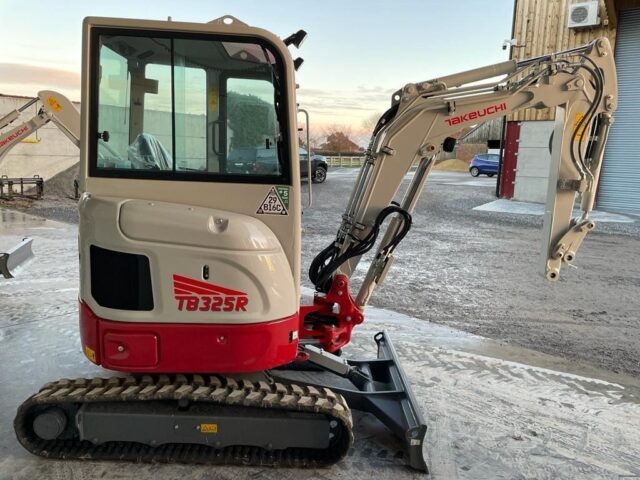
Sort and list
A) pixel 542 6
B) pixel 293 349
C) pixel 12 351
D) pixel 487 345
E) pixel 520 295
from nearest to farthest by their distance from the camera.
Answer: pixel 293 349 < pixel 12 351 < pixel 487 345 < pixel 520 295 < pixel 542 6

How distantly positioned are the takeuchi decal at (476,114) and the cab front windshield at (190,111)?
126 cm

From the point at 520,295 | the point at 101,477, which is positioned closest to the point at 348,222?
the point at 101,477

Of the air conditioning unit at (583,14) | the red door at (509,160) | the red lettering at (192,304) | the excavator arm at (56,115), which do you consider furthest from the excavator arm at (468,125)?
the red door at (509,160)

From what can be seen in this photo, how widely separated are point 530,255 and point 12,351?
341 inches

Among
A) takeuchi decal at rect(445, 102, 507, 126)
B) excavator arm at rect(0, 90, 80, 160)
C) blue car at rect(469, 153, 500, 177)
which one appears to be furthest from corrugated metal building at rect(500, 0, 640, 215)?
takeuchi decal at rect(445, 102, 507, 126)

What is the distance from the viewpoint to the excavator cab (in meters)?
3.14

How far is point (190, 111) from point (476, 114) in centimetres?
196

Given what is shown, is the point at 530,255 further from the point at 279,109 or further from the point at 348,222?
the point at 279,109

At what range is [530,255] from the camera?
400 inches

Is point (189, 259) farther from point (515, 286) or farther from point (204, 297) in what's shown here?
point (515, 286)

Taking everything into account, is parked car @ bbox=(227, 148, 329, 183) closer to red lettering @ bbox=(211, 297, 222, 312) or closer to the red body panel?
red lettering @ bbox=(211, 297, 222, 312)

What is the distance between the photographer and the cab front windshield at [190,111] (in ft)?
10.5

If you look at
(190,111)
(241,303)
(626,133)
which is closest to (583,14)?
(626,133)

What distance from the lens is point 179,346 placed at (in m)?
3.23
